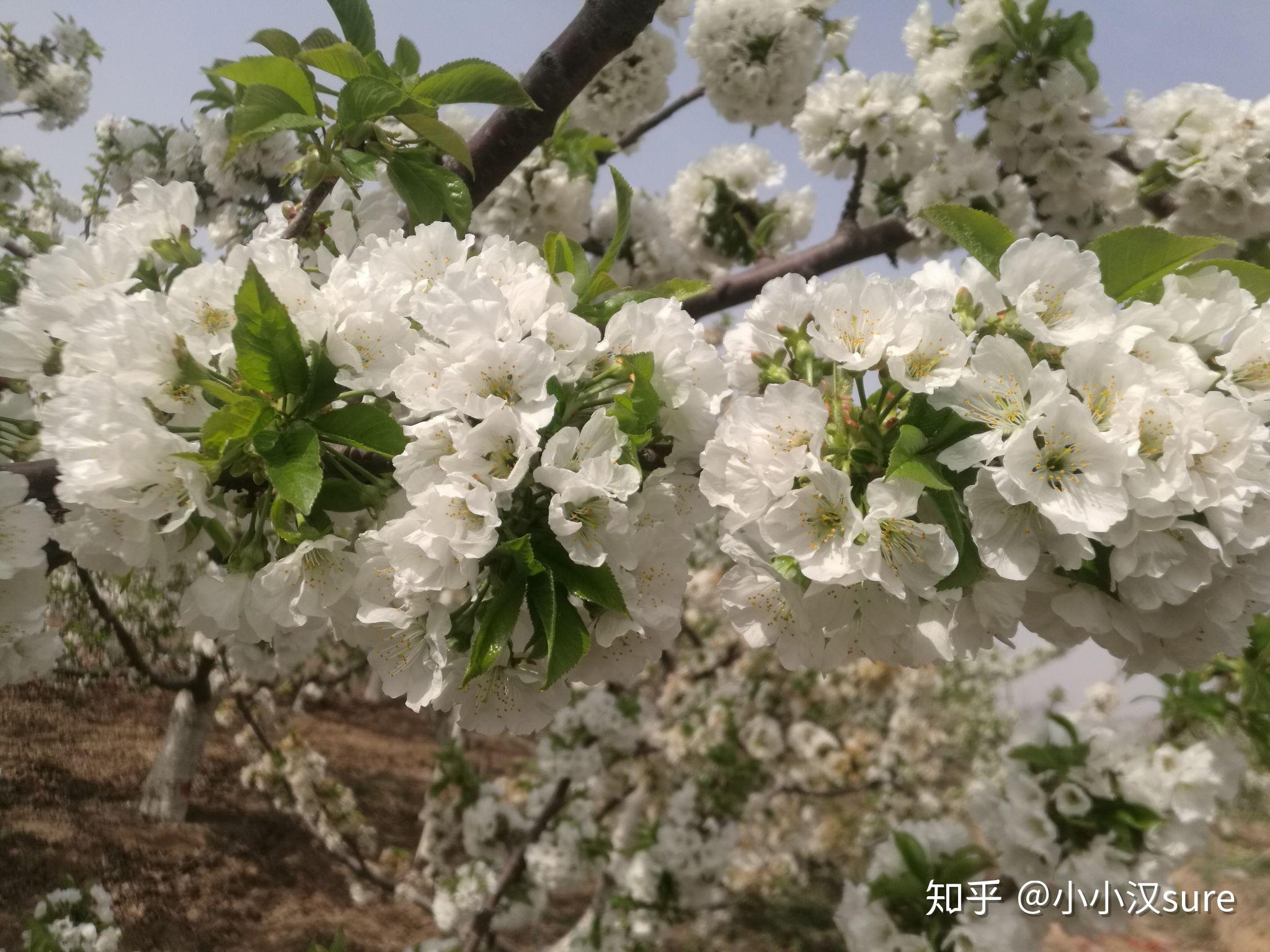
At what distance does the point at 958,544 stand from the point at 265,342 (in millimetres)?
769

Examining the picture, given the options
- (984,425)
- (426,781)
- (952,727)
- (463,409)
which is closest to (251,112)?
(463,409)

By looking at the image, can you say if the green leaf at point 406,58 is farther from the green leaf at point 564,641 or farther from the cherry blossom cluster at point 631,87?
the cherry blossom cluster at point 631,87

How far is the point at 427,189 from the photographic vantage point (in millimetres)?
1087

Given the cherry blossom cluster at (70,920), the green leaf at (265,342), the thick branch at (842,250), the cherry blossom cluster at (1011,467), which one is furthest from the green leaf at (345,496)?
the thick branch at (842,250)

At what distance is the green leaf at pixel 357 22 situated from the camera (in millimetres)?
1076

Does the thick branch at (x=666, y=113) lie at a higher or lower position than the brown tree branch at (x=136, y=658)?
higher

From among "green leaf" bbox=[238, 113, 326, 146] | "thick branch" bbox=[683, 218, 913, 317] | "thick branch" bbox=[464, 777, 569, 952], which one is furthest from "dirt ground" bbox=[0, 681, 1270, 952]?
"thick branch" bbox=[683, 218, 913, 317]

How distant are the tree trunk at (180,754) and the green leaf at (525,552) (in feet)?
4.89

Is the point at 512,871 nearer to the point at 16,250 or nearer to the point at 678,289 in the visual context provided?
the point at 16,250

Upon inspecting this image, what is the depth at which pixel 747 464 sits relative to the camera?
792 millimetres

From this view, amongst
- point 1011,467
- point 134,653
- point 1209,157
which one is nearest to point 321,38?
point 1011,467

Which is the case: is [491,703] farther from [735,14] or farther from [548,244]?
[735,14]

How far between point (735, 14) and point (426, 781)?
160 inches

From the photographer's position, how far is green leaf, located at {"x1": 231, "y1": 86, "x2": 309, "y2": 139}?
954 millimetres
